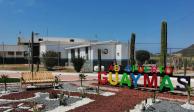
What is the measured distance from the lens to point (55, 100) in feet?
48.2

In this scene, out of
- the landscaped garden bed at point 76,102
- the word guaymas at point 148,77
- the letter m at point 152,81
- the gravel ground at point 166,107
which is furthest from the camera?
the letter m at point 152,81

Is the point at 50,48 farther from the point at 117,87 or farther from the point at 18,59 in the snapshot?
the point at 117,87

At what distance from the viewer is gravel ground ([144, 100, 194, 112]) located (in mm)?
12127

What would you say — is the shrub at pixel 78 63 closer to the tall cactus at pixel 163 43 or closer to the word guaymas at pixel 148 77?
the word guaymas at pixel 148 77

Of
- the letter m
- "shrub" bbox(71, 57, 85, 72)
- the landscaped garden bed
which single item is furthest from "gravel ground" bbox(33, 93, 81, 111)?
"shrub" bbox(71, 57, 85, 72)

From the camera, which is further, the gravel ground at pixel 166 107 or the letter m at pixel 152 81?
the letter m at pixel 152 81

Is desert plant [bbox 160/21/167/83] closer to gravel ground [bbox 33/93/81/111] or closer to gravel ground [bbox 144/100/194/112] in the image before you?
gravel ground [bbox 144/100/194/112]

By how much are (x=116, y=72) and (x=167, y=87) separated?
4032 mm

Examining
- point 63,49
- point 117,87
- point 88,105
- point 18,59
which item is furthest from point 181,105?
point 18,59

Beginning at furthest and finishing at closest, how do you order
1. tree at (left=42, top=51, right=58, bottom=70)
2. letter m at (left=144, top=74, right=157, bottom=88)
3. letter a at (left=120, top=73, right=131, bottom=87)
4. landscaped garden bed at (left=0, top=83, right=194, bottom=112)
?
tree at (left=42, top=51, right=58, bottom=70)
letter a at (left=120, top=73, right=131, bottom=87)
letter m at (left=144, top=74, right=157, bottom=88)
landscaped garden bed at (left=0, top=83, right=194, bottom=112)

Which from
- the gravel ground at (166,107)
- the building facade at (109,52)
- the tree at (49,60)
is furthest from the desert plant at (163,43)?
the tree at (49,60)

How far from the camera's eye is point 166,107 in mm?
12695

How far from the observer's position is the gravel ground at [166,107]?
39.8 feet

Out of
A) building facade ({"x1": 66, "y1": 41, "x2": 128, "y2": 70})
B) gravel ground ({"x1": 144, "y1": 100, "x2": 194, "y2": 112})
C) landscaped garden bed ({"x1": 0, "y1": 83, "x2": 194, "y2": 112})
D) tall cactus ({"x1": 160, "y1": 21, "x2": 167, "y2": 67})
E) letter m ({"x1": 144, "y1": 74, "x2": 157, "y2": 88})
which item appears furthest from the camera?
building facade ({"x1": 66, "y1": 41, "x2": 128, "y2": 70})
